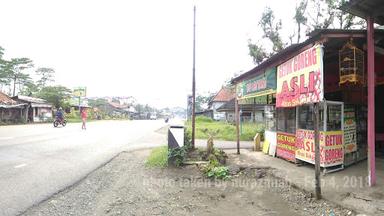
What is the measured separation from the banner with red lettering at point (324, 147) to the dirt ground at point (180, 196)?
1187mm

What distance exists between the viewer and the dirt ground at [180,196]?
631 centimetres

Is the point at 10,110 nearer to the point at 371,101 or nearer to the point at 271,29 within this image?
the point at 271,29

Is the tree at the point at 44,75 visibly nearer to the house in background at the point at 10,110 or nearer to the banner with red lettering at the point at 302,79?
the house in background at the point at 10,110

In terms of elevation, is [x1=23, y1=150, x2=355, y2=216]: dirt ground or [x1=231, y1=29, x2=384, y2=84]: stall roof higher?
[x1=231, y1=29, x2=384, y2=84]: stall roof

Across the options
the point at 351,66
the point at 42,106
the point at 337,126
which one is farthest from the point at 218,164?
the point at 42,106

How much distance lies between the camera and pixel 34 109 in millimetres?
47156

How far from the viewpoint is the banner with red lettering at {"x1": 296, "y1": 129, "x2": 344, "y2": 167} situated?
862cm

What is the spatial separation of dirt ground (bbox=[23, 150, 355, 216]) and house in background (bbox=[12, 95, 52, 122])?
40.6m

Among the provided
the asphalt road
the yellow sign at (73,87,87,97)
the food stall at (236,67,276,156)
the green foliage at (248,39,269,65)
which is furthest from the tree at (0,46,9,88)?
the food stall at (236,67,276,156)

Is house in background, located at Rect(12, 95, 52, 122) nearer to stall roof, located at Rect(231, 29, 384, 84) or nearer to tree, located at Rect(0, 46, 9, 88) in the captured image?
tree, located at Rect(0, 46, 9, 88)

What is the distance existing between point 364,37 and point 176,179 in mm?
5607

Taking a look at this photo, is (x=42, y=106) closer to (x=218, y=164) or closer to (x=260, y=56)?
(x=260, y=56)

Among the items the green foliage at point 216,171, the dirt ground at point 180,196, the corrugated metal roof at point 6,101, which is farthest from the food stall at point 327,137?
the corrugated metal roof at point 6,101

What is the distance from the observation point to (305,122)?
32.4 ft
